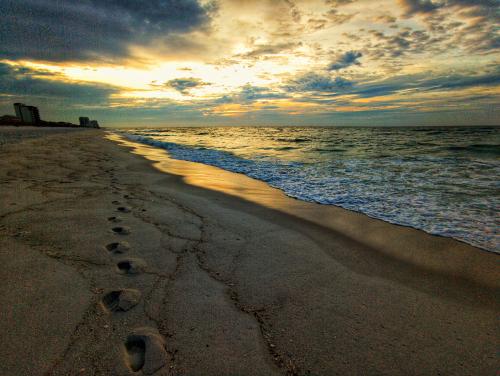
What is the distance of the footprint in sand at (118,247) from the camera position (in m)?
2.76

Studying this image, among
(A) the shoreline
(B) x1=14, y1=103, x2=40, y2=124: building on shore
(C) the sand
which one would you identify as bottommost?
(A) the shoreline

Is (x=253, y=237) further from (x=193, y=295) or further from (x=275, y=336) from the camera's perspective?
(x=275, y=336)

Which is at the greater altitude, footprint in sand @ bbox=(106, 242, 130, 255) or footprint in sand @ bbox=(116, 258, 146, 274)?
footprint in sand @ bbox=(106, 242, 130, 255)

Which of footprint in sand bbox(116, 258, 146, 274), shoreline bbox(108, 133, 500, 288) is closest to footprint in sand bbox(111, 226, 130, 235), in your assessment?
footprint in sand bbox(116, 258, 146, 274)

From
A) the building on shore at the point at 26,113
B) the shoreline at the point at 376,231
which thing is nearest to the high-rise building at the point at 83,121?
the building on shore at the point at 26,113

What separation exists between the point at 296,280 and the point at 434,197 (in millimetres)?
4964

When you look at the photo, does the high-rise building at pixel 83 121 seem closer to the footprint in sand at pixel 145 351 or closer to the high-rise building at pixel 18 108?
the high-rise building at pixel 18 108

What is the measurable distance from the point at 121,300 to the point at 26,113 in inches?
4406

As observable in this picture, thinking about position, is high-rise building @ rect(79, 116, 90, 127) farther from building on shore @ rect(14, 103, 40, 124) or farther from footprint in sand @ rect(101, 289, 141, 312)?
footprint in sand @ rect(101, 289, 141, 312)

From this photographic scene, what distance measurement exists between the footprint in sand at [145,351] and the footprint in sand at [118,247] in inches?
50.3

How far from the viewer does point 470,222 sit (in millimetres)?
4262

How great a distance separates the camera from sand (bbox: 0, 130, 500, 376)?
1.57 metres

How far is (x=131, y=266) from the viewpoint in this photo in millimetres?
2484

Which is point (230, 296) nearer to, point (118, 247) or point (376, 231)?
point (118, 247)
